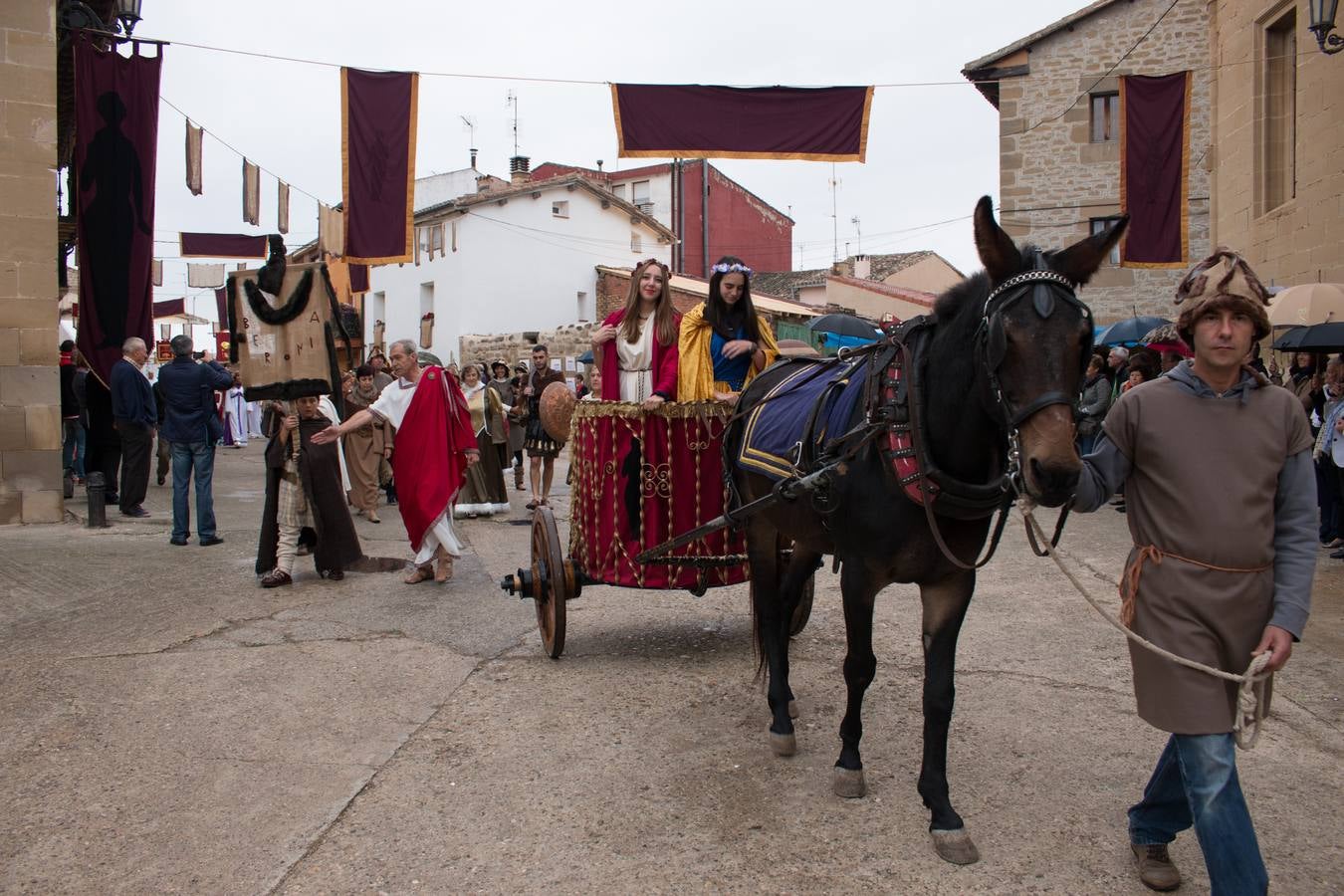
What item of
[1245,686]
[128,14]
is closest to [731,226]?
[128,14]

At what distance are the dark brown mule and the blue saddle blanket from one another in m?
0.20

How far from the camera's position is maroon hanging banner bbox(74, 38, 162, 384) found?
34.8 feet

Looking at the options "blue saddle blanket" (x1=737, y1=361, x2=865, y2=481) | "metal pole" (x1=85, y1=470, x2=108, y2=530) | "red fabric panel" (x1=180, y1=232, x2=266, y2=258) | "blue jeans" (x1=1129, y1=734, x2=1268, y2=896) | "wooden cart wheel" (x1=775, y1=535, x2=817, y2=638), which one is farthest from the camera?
"red fabric panel" (x1=180, y1=232, x2=266, y2=258)

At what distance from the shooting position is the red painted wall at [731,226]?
46.0m

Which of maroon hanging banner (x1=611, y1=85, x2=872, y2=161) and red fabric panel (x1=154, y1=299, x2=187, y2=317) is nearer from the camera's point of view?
maroon hanging banner (x1=611, y1=85, x2=872, y2=161)

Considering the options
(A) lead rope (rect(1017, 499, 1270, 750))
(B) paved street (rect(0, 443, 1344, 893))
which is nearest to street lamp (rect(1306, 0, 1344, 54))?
(B) paved street (rect(0, 443, 1344, 893))

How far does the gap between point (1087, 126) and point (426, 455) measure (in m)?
19.2

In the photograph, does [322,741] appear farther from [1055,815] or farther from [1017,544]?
[1017,544]

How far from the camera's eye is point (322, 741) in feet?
14.6

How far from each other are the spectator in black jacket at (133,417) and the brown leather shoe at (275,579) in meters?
4.19

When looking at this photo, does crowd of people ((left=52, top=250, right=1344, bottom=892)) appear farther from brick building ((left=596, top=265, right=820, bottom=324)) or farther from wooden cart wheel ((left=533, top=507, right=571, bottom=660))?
brick building ((left=596, top=265, right=820, bottom=324))

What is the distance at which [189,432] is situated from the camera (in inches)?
379

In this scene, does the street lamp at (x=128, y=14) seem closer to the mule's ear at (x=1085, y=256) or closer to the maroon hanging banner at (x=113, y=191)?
the maroon hanging banner at (x=113, y=191)

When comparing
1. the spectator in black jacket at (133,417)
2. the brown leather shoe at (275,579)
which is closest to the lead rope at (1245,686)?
the brown leather shoe at (275,579)
